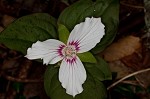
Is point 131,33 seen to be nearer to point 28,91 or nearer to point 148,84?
point 148,84

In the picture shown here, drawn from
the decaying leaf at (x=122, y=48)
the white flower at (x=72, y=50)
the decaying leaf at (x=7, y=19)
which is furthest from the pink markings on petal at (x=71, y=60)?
the decaying leaf at (x=7, y=19)

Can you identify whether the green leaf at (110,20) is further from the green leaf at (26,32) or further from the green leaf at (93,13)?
the green leaf at (26,32)

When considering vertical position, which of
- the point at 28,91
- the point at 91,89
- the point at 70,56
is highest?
the point at 70,56

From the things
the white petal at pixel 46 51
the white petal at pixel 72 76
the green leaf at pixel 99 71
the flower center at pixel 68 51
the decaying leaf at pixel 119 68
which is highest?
the white petal at pixel 46 51

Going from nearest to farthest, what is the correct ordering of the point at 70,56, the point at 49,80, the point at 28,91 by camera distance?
1. the point at 70,56
2. the point at 49,80
3. the point at 28,91

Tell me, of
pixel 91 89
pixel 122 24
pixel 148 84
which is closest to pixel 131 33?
pixel 122 24

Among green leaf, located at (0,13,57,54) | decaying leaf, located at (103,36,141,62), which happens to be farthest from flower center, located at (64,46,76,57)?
decaying leaf, located at (103,36,141,62)

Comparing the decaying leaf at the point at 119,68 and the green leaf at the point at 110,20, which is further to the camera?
the decaying leaf at the point at 119,68

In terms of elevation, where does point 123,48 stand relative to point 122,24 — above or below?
below
